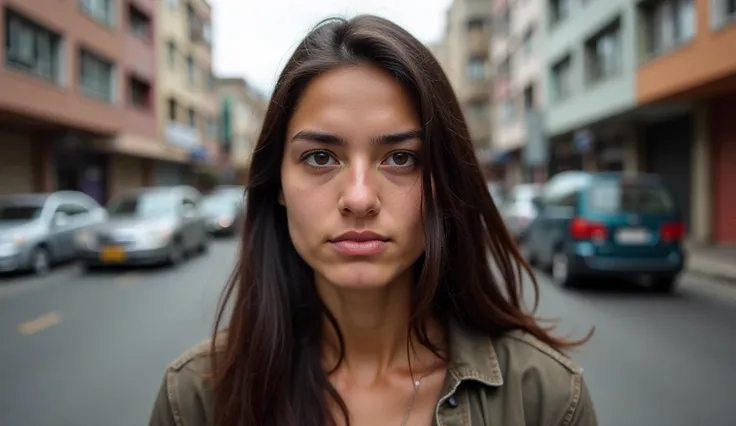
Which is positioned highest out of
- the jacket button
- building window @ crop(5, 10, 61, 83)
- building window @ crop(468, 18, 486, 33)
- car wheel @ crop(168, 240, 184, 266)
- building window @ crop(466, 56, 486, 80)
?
building window @ crop(468, 18, 486, 33)

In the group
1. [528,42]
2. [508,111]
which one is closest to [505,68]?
Result: [508,111]

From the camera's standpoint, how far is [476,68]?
1702 inches

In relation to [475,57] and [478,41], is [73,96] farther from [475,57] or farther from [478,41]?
[475,57]

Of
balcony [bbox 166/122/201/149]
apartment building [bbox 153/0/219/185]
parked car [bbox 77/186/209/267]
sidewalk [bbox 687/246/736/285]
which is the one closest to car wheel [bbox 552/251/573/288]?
sidewalk [bbox 687/246/736/285]

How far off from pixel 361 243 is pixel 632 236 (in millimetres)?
7950

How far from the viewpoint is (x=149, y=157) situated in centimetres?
2625

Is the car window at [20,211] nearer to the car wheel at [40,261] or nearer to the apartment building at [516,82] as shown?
the car wheel at [40,261]

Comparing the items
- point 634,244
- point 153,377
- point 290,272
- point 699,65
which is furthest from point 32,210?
point 699,65

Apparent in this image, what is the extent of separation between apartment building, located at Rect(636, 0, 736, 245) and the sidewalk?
5.22 feet

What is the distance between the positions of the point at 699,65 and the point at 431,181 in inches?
537

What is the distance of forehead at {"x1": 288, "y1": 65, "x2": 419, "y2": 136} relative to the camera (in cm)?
134

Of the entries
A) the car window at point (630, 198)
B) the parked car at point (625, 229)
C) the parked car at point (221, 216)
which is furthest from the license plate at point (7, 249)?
the car window at point (630, 198)

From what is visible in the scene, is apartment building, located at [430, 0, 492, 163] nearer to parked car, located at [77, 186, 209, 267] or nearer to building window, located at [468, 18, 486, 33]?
building window, located at [468, 18, 486, 33]

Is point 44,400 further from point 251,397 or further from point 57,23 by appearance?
point 57,23
